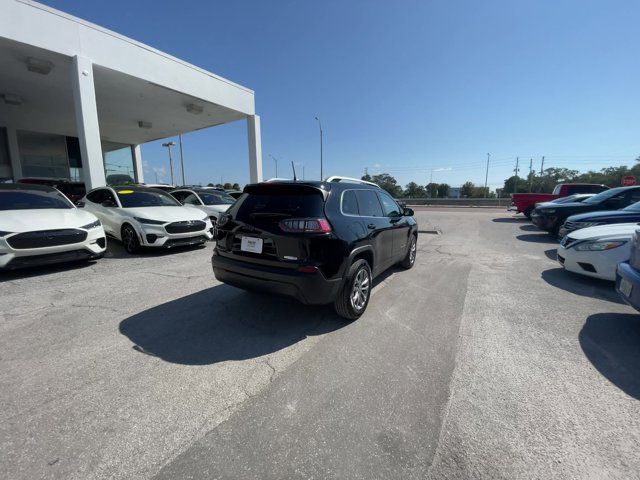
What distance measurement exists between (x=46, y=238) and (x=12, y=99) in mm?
15181

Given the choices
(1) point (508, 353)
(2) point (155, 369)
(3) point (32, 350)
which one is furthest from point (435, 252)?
(3) point (32, 350)

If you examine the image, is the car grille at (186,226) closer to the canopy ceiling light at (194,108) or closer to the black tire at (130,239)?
the black tire at (130,239)

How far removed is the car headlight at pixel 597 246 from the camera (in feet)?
15.2

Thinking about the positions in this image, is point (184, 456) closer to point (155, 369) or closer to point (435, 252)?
point (155, 369)

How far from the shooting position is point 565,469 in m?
1.68

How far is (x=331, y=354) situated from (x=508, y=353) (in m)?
1.74

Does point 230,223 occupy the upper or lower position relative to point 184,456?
upper

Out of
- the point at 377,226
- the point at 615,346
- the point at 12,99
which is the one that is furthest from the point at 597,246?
the point at 12,99

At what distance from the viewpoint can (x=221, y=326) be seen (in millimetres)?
3377

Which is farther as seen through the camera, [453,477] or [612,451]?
[612,451]

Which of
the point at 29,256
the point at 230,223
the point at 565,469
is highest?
the point at 230,223

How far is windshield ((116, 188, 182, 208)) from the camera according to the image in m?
7.29

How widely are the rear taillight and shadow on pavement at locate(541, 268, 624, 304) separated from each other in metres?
4.30

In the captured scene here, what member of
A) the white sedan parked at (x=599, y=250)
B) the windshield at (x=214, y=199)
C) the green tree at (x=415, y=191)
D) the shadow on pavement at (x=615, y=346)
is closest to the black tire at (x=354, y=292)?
the shadow on pavement at (x=615, y=346)
